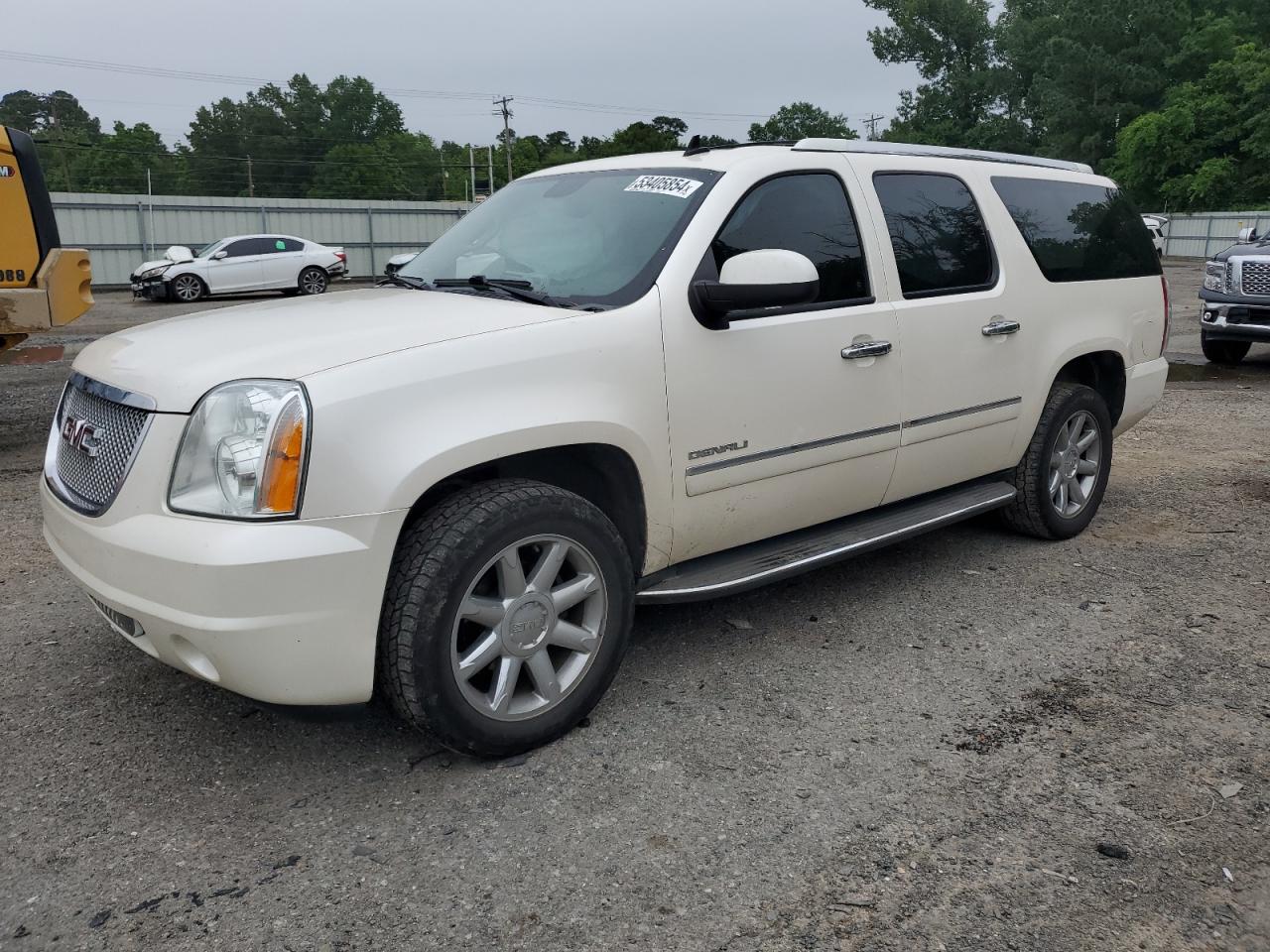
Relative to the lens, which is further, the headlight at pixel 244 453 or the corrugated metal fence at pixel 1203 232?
the corrugated metal fence at pixel 1203 232

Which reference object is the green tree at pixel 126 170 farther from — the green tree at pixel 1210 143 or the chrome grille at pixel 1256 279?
the chrome grille at pixel 1256 279

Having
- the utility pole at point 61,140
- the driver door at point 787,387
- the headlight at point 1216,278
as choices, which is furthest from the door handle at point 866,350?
the utility pole at point 61,140

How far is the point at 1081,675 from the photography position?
3.80 metres

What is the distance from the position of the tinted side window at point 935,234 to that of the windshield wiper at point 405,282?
183 centimetres

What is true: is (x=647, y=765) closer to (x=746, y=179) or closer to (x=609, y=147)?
(x=746, y=179)

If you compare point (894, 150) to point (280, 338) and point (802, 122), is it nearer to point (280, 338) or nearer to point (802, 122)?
point (280, 338)

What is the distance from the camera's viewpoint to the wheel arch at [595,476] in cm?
328

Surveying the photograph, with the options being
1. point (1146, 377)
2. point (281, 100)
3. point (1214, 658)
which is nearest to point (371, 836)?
point (1214, 658)

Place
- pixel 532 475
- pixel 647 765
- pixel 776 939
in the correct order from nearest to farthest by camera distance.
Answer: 1. pixel 776 939
2. pixel 647 765
3. pixel 532 475

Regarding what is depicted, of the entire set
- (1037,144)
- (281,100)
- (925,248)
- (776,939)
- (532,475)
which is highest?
(281,100)

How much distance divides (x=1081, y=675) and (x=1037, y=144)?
237 ft

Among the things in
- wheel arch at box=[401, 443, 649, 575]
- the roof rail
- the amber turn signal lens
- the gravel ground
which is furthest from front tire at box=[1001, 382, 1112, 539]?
the amber turn signal lens

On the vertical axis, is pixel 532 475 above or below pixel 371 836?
above

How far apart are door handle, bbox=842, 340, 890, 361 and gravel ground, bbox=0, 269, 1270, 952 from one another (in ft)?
3.58
